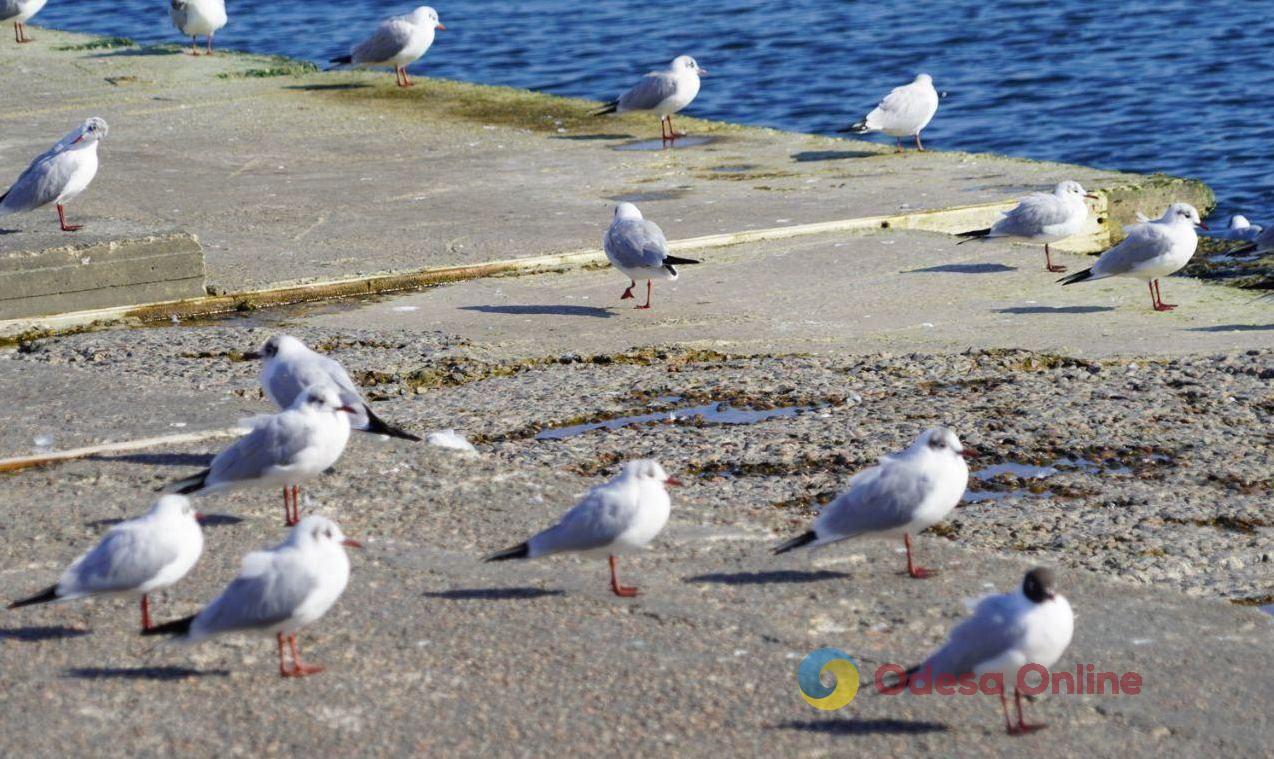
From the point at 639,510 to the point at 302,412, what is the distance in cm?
128

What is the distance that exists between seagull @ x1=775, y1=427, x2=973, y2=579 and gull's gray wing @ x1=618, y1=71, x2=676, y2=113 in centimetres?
892

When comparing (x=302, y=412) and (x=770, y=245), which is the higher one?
(x=302, y=412)

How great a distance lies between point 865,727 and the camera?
4789mm

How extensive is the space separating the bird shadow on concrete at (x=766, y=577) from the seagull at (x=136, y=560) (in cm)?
159

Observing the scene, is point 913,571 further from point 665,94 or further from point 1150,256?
point 665,94

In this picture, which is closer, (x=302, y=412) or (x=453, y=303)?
(x=302, y=412)

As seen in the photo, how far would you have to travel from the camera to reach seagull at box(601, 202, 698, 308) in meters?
9.60

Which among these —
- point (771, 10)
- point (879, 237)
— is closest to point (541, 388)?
point (879, 237)

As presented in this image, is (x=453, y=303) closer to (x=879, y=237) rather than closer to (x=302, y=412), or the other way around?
(x=879, y=237)

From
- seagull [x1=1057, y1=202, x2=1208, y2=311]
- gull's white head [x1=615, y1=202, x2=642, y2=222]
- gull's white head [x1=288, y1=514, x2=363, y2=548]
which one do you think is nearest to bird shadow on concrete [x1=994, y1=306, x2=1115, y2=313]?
seagull [x1=1057, y1=202, x2=1208, y2=311]

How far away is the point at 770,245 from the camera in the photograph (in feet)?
35.9

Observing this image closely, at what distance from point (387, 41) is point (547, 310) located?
24.6 feet

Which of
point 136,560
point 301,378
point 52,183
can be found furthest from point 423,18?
point 136,560

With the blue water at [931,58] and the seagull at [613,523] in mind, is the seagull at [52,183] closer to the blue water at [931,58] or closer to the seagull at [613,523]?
the seagull at [613,523]
